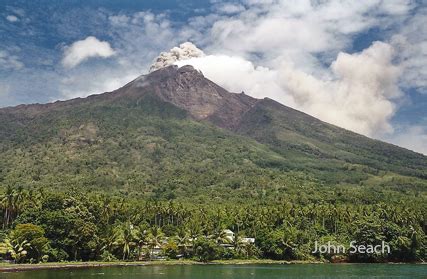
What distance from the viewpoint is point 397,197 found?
15425 centimetres

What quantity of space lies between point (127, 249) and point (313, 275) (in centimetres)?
3051

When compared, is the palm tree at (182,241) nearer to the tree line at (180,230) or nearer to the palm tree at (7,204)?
the tree line at (180,230)

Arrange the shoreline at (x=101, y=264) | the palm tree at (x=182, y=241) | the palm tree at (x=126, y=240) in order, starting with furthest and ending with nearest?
1. the palm tree at (x=182, y=241)
2. the palm tree at (x=126, y=240)
3. the shoreline at (x=101, y=264)

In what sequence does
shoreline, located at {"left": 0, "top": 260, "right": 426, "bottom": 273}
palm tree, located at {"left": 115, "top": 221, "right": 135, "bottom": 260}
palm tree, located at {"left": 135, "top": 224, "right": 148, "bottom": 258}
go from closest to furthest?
shoreline, located at {"left": 0, "top": 260, "right": 426, "bottom": 273} → palm tree, located at {"left": 115, "top": 221, "right": 135, "bottom": 260} → palm tree, located at {"left": 135, "top": 224, "right": 148, "bottom": 258}

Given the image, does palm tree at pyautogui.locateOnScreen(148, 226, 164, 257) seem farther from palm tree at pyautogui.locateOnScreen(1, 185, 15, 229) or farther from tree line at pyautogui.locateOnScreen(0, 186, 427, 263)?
palm tree at pyautogui.locateOnScreen(1, 185, 15, 229)

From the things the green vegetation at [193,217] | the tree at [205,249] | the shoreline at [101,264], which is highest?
the green vegetation at [193,217]

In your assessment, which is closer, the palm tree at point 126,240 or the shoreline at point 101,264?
the shoreline at point 101,264

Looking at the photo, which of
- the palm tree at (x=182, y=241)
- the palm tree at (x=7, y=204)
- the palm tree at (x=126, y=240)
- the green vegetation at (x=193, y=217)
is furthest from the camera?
the palm tree at (x=182, y=241)

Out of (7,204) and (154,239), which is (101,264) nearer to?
(154,239)

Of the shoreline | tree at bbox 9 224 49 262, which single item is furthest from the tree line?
the shoreline

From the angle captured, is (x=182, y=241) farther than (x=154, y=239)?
Yes

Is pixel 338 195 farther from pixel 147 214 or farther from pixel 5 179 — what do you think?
pixel 5 179

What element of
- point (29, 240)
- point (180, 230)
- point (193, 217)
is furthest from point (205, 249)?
point (29, 240)

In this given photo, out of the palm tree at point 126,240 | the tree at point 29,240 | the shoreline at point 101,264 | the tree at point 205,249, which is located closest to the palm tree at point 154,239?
the palm tree at point 126,240
